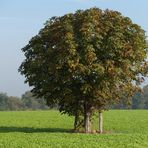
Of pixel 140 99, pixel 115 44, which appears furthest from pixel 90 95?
pixel 140 99

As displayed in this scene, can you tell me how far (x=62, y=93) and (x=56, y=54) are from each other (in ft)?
8.54

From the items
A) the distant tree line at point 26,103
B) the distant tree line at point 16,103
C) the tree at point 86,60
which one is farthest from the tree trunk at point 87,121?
the distant tree line at point 16,103

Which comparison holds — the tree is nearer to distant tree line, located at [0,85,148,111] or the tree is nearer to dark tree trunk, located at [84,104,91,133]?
dark tree trunk, located at [84,104,91,133]

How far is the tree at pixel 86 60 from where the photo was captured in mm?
29984

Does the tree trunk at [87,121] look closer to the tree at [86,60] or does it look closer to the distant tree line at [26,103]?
the tree at [86,60]

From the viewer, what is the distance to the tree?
30.0 metres

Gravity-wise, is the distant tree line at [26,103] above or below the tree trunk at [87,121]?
above

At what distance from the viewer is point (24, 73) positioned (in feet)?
109

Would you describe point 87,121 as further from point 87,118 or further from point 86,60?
point 86,60

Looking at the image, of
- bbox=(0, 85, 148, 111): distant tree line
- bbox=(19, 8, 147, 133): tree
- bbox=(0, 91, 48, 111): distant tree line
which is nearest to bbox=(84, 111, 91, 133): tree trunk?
bbox=(19, 8, 147, 133): tree

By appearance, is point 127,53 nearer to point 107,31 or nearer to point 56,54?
point 107,31

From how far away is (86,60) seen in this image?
29.7 meters

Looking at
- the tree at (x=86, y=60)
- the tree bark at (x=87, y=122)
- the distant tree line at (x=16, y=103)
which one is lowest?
the tree bark at (x=87, y=122)

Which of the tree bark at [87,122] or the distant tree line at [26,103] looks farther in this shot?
the distant tree line at [26,103]
